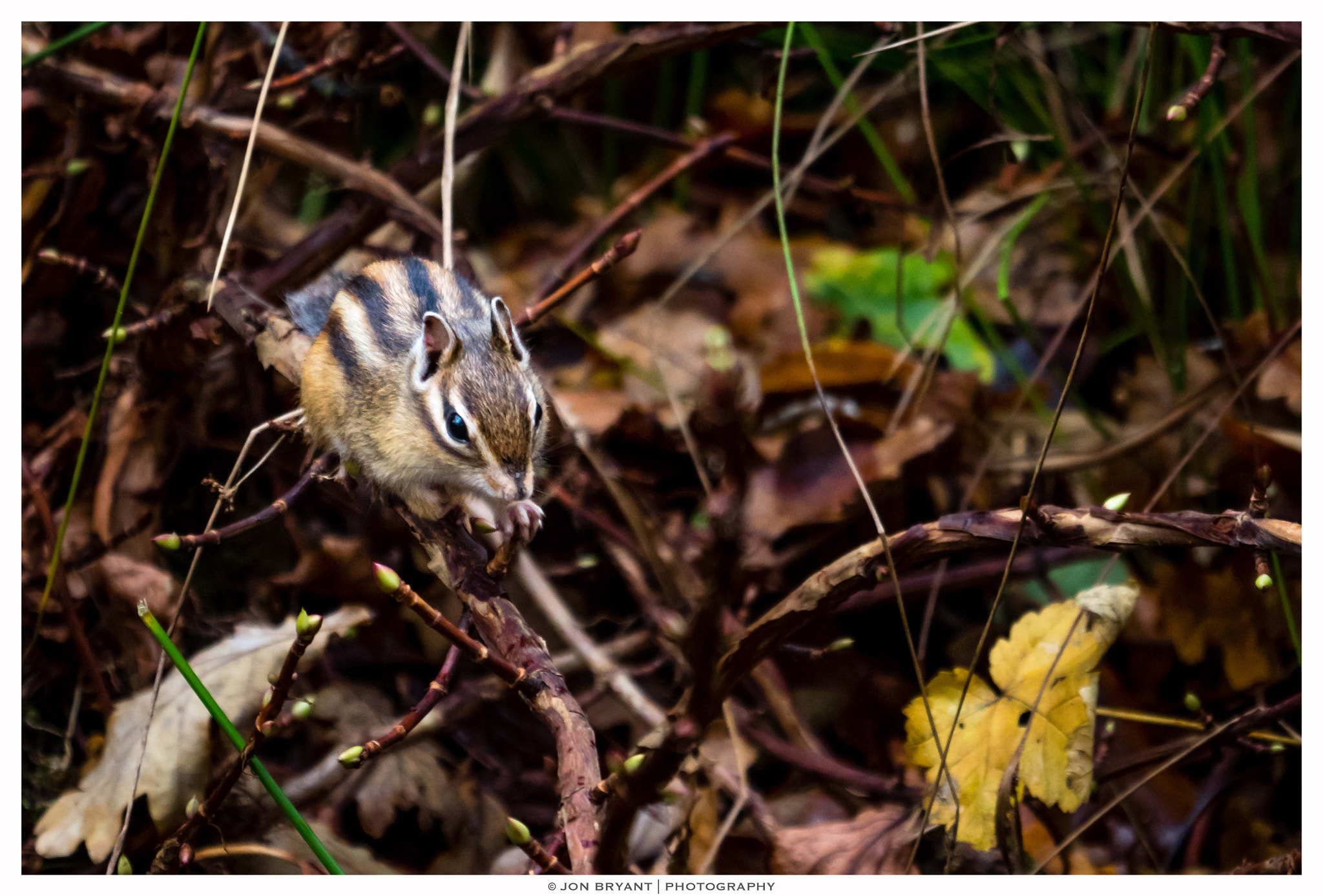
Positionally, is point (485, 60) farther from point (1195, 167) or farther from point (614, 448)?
point (1195, 167)

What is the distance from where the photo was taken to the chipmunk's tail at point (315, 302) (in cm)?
180

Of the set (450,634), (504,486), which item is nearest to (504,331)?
(504,486)

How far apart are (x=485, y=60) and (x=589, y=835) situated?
2.08 metres

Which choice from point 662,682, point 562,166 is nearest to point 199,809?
point 662,682

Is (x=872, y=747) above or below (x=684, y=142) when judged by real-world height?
below

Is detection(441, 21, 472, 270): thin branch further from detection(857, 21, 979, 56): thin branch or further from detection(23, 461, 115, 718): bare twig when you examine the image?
detection(23, 461, 115, 718): bare twig

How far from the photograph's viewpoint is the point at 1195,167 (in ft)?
7.66

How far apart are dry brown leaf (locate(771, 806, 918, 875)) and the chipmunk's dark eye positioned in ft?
2.97

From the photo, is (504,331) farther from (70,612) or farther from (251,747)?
(70,612)

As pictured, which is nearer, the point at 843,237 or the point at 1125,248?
the point at 1125,248

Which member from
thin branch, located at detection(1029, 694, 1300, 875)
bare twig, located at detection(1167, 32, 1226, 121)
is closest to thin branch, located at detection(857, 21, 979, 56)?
bare twig, located at detection(1167, 32, 1226, 121)

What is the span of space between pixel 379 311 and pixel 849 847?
1256 mm

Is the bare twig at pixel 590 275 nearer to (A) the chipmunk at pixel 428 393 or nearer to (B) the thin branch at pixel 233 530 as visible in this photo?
(A) the chipmunk at pixel 428 393

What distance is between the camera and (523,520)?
124 centimetres
